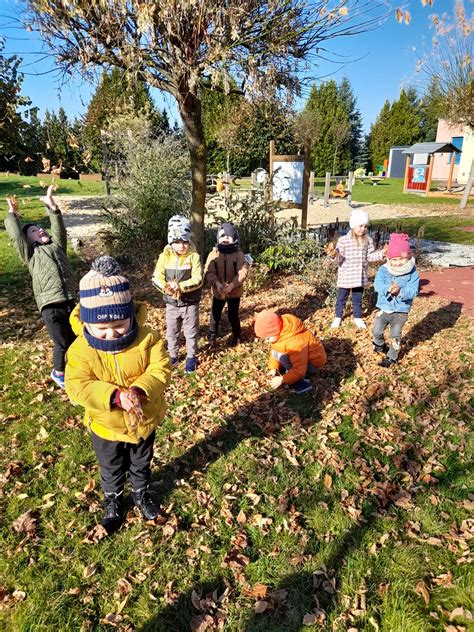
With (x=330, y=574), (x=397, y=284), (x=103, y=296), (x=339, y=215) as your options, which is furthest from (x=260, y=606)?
(x=339, y=215)

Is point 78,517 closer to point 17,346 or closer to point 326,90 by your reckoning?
point 17,346

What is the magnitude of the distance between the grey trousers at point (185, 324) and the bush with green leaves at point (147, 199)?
4.87 m

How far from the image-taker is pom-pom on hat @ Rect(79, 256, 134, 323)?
7.86 feet

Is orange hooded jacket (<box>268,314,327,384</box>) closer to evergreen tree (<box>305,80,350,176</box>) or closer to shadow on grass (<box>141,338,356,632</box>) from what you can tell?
shadow on grass (<box>141,338,356,632</box>)

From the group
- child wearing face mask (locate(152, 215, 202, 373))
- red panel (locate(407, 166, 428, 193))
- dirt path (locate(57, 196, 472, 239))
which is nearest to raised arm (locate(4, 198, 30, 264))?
child wearing face mask (locate(152, 215, 202, 373))

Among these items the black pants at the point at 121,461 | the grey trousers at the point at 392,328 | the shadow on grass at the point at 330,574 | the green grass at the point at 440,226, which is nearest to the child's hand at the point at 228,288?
the grey trousers at the point at 392,328

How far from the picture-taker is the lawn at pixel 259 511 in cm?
248

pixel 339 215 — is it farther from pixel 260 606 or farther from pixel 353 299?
pixel 260 606

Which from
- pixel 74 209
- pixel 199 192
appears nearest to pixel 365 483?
pixel 199 192

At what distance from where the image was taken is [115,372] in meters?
2.65

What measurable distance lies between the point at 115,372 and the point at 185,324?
2165mm

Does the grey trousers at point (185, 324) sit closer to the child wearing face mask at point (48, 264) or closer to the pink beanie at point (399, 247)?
the child wearing face mask at point (48, 264)

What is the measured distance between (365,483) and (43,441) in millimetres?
2937

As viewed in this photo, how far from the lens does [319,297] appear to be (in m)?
7.49
